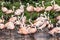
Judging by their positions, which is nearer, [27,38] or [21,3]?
[27,38]

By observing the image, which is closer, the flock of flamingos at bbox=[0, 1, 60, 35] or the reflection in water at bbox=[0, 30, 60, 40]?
the reflection in water at bbox=[0, 30, 60, 40]

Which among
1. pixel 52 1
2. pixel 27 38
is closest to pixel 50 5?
pixel 52 1

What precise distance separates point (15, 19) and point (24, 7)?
0.60 metres

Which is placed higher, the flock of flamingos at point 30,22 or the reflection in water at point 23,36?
the flock of flamingos at point 30,22

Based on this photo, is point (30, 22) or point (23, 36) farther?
point (30, 22)

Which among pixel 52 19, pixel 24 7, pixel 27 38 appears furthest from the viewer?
pixel 24 7

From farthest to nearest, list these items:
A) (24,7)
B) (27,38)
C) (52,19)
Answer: (24,7) → (52,19) → (27,38)

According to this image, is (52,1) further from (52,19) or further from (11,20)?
(11,20)

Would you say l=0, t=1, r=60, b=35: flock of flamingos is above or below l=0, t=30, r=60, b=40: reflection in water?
above

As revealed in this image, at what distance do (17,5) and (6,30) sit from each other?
3.25 feet

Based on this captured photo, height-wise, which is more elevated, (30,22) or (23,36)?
(30,22)

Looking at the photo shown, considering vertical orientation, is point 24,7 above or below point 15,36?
above

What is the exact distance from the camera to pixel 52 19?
8047 millimetres

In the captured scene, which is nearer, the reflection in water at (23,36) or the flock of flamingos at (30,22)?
the reflection in water at (23,36)
